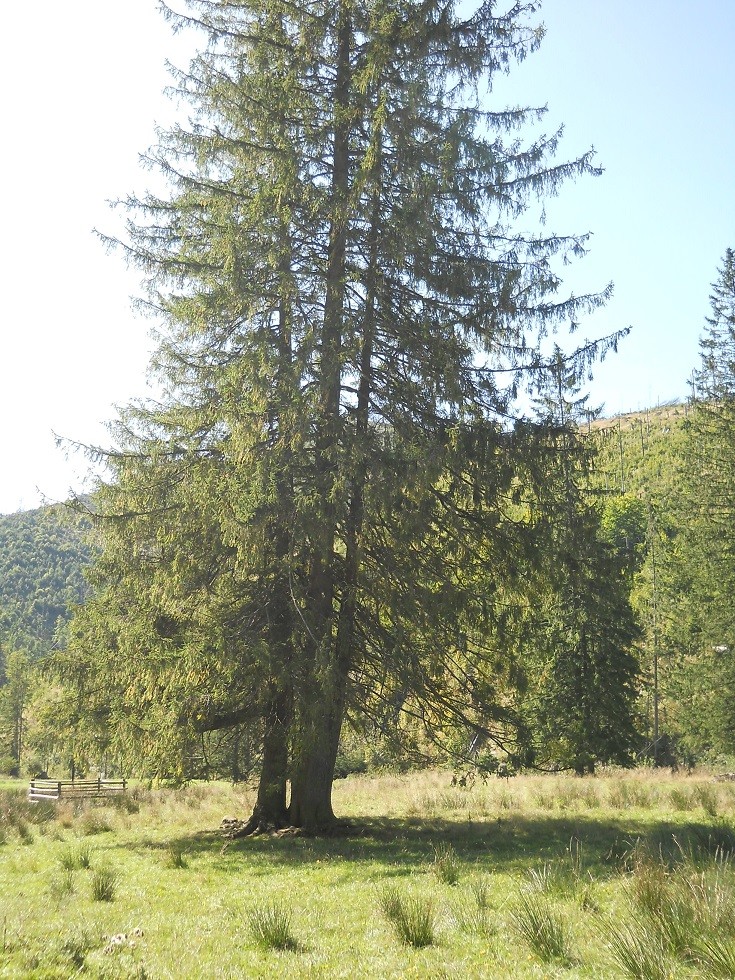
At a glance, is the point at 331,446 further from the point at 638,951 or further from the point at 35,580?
the point at 35,580

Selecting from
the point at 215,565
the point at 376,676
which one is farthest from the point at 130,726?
the point at 376,676

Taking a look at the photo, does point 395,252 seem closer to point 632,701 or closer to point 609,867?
point 609,867

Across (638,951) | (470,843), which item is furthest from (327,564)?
(638,951)

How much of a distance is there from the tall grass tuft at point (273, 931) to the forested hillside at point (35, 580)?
9680 cm

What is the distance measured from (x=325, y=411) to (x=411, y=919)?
761 cm

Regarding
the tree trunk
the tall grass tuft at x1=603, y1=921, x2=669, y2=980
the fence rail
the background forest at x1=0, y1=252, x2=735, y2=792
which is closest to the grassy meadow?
the tall grass tuft at x1=603, y1=921, x2=669, y2=980

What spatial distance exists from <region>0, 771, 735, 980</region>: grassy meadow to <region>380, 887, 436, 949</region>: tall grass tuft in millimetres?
15

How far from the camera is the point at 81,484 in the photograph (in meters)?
13.5

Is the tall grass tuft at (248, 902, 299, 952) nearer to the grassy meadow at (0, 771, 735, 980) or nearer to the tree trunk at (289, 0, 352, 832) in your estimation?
the grassy meadow at (0, 771, 735, 980)

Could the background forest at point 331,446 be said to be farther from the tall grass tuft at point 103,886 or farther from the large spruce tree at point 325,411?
the tall grass tuft at point 103,886

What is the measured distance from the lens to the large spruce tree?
11.7 meters

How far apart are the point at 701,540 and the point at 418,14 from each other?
19.9 meters

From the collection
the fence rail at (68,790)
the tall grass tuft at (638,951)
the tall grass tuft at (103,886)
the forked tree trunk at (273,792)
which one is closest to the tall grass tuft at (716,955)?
the tall grass tuft at (638,951)

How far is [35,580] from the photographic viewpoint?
14138 cm
